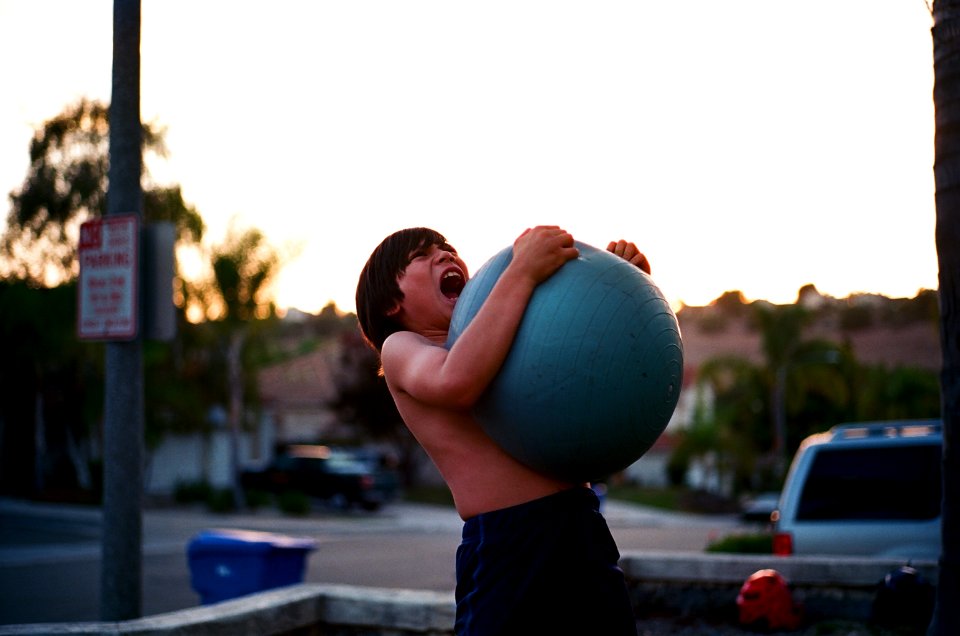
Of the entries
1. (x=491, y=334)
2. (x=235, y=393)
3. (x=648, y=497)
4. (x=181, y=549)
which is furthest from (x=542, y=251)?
(x=648, y=497)

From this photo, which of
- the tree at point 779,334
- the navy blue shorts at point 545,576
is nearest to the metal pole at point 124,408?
the navy blue shorts at point 545,576

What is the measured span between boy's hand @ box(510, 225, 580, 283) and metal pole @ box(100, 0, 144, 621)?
336 cm

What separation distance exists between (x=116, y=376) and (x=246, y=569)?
2.08 m

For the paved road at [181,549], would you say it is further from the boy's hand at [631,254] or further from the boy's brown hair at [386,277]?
the boy's hand at [631,254]

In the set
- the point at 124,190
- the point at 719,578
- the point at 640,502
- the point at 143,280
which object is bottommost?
the point at 640,502

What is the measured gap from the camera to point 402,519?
30.4 m

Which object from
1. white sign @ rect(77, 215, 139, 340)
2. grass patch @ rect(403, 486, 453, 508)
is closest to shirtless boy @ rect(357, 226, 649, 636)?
white sign @ rect(77, 215, 139, 340)

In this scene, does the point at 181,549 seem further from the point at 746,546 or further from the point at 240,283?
the point at 240,283

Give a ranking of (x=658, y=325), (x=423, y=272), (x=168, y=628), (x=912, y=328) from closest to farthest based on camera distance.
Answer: (x=658, y=325) → (x=423, y=272) → (x=168, y=628) → (x=912, y=328)

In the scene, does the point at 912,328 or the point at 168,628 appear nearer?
the point at 168,628

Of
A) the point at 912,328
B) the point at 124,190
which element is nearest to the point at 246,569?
the point at 124,190

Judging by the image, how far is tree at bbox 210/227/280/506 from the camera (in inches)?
1133

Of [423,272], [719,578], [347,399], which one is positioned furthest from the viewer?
[347,399]

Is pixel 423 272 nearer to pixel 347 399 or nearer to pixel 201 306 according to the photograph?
pixel 201 306
